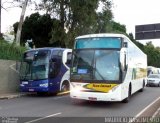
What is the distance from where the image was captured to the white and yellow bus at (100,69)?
1644 centimetres

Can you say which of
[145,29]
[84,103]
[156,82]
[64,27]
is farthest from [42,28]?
[84,103]

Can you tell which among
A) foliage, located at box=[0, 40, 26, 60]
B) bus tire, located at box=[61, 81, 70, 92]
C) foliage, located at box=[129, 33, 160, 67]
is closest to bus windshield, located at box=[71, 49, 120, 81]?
bus tire, located at box=[61, 81, 70, 92]

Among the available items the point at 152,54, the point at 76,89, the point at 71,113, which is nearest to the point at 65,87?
the point at 76,89

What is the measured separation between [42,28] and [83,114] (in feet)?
121

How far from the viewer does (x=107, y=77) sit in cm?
1652

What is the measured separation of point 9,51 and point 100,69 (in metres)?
10.9

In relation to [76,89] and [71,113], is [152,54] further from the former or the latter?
[71,113]

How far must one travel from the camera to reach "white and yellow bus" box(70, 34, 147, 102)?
16.4 m

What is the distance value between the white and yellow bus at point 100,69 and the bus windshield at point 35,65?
5.06 meters

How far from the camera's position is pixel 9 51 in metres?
25.9

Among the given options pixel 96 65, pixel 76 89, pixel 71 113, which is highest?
pixel 96 65

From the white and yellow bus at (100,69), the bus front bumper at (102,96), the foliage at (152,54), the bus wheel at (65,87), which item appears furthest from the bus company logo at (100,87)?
the foliage at (152,54)

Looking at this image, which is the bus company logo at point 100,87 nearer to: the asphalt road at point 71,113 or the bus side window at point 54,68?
the asphalt road at point 71,113

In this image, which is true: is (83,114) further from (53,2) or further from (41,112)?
(53,2)
